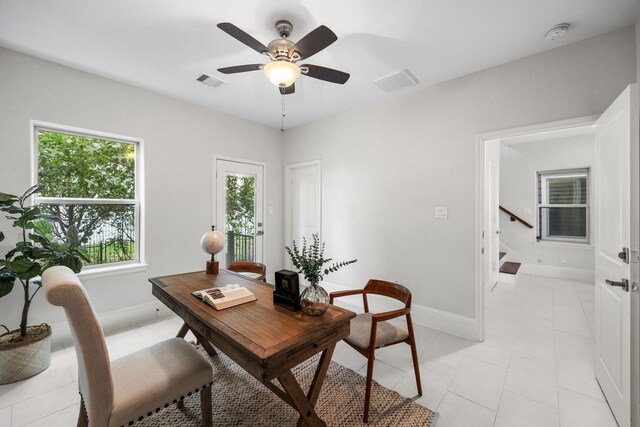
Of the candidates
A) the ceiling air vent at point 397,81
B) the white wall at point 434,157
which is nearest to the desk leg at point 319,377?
the white wall at point 434,157

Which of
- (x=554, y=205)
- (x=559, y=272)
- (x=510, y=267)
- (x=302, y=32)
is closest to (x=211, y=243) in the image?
(x=302, y=32)

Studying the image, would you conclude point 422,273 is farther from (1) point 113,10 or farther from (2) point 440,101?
(1) point 113,10

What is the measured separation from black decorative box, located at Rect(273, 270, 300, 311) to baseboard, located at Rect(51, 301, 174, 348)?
7.95ft

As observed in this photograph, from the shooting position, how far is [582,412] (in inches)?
69.0

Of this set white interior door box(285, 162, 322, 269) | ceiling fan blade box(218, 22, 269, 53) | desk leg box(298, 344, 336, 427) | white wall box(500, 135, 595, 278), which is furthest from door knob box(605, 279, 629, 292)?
white wall box(500, 135, 595, 278)

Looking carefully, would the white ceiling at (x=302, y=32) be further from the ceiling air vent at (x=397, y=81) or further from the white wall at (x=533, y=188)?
the white wall at (x=533, y=188)

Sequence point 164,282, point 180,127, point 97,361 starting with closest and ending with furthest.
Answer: point 97,361, point 164,282, point 180,127

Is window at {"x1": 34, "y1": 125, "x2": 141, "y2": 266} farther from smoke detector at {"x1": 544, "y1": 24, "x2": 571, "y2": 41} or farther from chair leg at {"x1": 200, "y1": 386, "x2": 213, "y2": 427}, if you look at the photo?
smoke detector at {"x1": 544, "y1": 24, "x2": 571, "y2": 41}

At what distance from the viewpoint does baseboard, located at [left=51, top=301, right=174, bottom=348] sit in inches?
102

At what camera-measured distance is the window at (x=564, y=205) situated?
503cm

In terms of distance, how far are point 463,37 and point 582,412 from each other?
2.82 m

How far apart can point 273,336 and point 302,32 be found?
7.06ft

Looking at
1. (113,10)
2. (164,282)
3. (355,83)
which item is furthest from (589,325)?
(113,10)

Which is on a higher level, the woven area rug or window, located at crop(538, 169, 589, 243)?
window, located at crop(538, 169, 589, 243)
